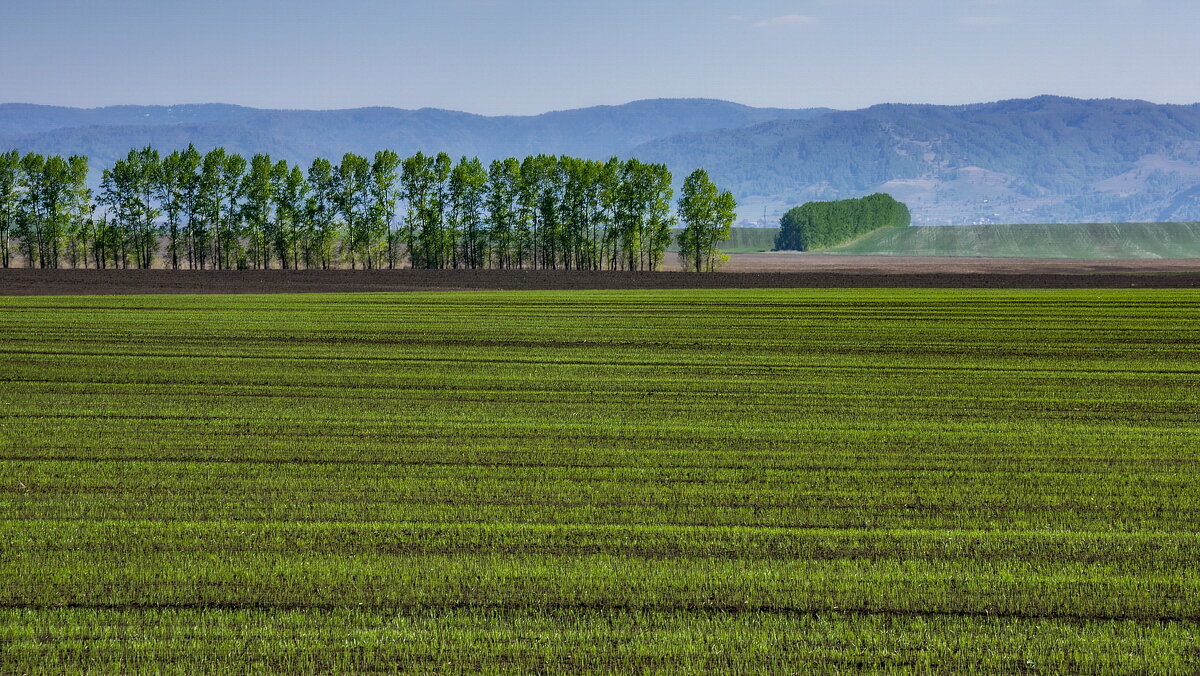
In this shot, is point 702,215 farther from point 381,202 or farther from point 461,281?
point 461,281

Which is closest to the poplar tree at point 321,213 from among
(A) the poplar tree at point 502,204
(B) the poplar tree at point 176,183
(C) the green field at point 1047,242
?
(B) the poplar tree at point 176,183

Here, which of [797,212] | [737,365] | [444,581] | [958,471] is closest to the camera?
[444,581]

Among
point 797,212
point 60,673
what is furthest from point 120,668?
point 797,212

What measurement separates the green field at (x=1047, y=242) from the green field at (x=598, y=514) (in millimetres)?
164784

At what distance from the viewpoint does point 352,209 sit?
85562 millimetres

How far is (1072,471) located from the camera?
12.2m

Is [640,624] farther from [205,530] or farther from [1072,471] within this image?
[1072,471]

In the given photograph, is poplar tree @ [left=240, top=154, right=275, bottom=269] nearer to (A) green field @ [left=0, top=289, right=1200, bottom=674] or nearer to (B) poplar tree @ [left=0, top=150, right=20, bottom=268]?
(B) poplar tree @ [left=0, top=150, right=20, bottom=268]

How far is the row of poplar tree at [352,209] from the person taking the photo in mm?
83812

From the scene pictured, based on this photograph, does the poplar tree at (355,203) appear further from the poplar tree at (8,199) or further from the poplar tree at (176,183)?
the poplar tree at (8,199)

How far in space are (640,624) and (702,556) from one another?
4.89ft

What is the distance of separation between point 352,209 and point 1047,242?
142170mm

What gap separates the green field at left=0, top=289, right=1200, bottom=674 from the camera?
720 centimetres

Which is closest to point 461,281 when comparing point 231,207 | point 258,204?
point 258,204
